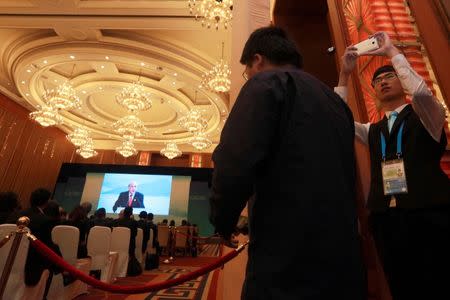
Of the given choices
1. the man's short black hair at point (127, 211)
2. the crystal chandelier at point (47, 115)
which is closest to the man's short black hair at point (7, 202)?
the man's short black hair at point (127, 211)

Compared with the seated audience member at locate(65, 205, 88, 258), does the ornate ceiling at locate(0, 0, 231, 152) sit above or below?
above

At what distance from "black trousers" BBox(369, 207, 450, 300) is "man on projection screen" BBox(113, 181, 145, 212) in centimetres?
1278

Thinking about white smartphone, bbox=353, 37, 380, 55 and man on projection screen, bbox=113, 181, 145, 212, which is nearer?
white smartphone, bbox=353, 37, 380, 55

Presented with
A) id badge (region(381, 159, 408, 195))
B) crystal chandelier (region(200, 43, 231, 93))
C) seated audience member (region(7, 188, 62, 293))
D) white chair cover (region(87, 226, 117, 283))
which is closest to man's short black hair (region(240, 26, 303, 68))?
id badge (region(381, 159, 408, 195))

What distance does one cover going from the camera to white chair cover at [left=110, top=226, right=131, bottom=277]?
4.34 metres

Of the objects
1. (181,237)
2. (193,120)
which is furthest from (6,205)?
(181,237)

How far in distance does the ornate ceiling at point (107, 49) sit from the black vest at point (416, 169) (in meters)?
5.50

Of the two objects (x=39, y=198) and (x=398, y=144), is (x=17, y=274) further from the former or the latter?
(x=398, y=144)

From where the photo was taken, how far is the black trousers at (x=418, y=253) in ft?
2.74

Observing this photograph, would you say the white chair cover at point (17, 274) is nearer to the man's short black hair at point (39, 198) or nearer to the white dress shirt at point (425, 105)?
the man's short black hair at point (39, 198)

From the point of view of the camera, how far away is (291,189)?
65cm

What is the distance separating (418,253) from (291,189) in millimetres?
580

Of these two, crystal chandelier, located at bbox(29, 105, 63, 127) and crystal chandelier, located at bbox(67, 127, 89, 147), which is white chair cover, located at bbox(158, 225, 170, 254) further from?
crystal chandelier, located at bbox(67, 127, 89, 147)

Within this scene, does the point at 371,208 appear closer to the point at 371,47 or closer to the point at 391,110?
the point at 391,110
